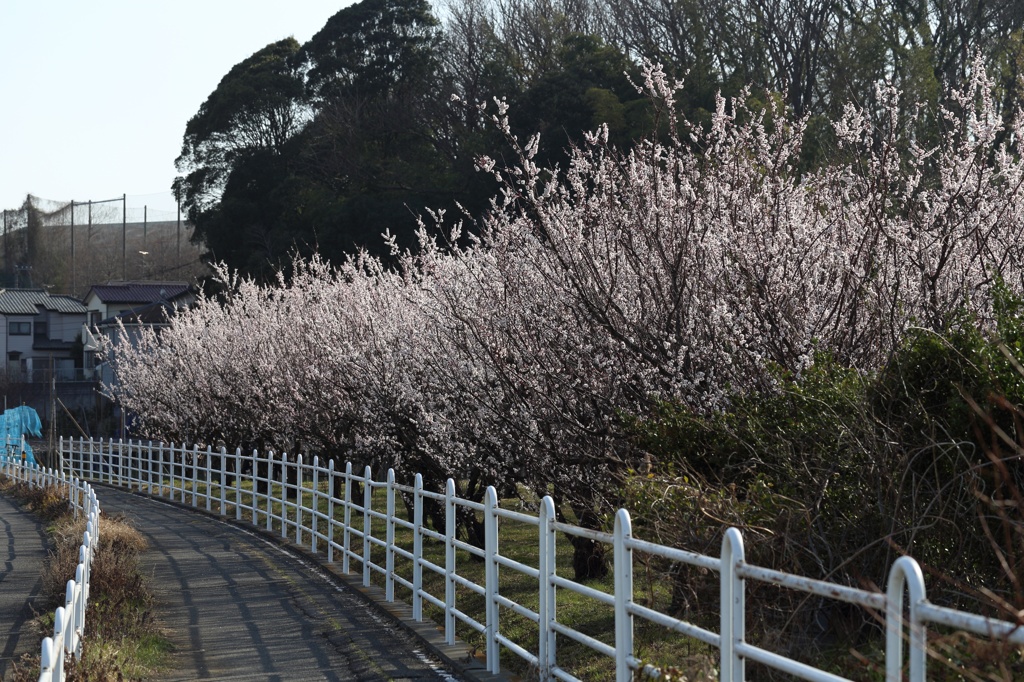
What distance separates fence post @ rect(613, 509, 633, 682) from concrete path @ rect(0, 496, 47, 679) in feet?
18.7

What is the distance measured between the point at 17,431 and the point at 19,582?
34314 millimetres

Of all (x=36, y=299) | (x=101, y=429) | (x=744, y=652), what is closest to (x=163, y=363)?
(x=101, y=429)

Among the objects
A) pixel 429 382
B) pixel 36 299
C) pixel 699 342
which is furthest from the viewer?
pixel 36 299

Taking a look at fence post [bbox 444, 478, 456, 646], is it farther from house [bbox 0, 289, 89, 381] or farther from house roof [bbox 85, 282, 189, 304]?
house [bbox 0, 289, 89, 381]

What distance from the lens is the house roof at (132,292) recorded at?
7319cm

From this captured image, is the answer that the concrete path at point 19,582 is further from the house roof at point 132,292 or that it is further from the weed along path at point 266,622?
the house roof at point 132,292

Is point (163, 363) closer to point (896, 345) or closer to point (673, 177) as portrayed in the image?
point (673, 177)

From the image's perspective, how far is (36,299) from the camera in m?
87.6

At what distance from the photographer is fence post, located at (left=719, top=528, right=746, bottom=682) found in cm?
516

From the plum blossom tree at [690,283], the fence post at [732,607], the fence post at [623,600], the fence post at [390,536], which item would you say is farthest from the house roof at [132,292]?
the fence post at [732,607]

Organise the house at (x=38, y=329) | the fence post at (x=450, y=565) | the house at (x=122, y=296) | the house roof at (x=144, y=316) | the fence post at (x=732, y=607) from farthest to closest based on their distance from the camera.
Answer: the house at (x=38, y=329)
the house at (x=122, y=296)
the house roof at (x=144, y=316)
the fence post at (x=450, y=565)
the fence post at (x=732, y=607)

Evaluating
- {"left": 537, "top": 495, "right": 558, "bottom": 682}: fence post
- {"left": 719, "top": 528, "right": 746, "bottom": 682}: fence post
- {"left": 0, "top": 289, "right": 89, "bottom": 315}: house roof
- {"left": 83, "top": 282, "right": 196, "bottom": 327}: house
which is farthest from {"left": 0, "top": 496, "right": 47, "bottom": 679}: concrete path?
{"left": 0, "top": 289, "right": 89, "bottom": 315}: house roof

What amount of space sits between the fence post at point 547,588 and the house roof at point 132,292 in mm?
67045

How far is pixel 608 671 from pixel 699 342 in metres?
3.05
